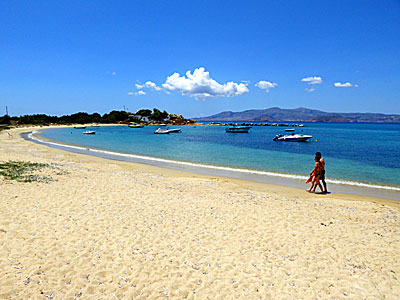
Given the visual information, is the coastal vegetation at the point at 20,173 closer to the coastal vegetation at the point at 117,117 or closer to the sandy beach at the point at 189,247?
the sandy beach at the point at 189,247

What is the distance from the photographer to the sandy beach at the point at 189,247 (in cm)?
466

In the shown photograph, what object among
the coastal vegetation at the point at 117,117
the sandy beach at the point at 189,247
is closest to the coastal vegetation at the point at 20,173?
the sandy beach at the point at 189,247

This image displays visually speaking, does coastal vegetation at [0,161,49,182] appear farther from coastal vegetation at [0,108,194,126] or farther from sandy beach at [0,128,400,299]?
coastal vegetation at [0,108,194,126]

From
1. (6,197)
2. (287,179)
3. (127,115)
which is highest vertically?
(127,115)

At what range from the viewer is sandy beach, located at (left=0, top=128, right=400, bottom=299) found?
4660mm

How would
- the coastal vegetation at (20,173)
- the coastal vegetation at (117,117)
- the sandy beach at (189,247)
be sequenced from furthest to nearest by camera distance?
1. the coastal vegetation at (117,117)
2. the coastal vegetation at (20,173)
3. the sandy beach at (189,247)

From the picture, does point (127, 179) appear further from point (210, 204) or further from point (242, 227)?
point (242, 227)

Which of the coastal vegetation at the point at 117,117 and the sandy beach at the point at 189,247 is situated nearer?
the sandy beach at the point at 189,247

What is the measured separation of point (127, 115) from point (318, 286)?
605 ft

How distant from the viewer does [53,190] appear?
10.4 metres

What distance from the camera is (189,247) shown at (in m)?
6.16

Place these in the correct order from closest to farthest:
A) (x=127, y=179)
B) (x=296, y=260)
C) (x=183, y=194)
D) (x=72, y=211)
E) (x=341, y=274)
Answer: (x=341, y=274), (x=296, y=260), (x=72, y=211), (x=183, y=194), (x=127, y=179)

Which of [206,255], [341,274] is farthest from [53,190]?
[341,274]

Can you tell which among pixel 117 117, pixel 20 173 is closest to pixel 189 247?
pixel 20 173
